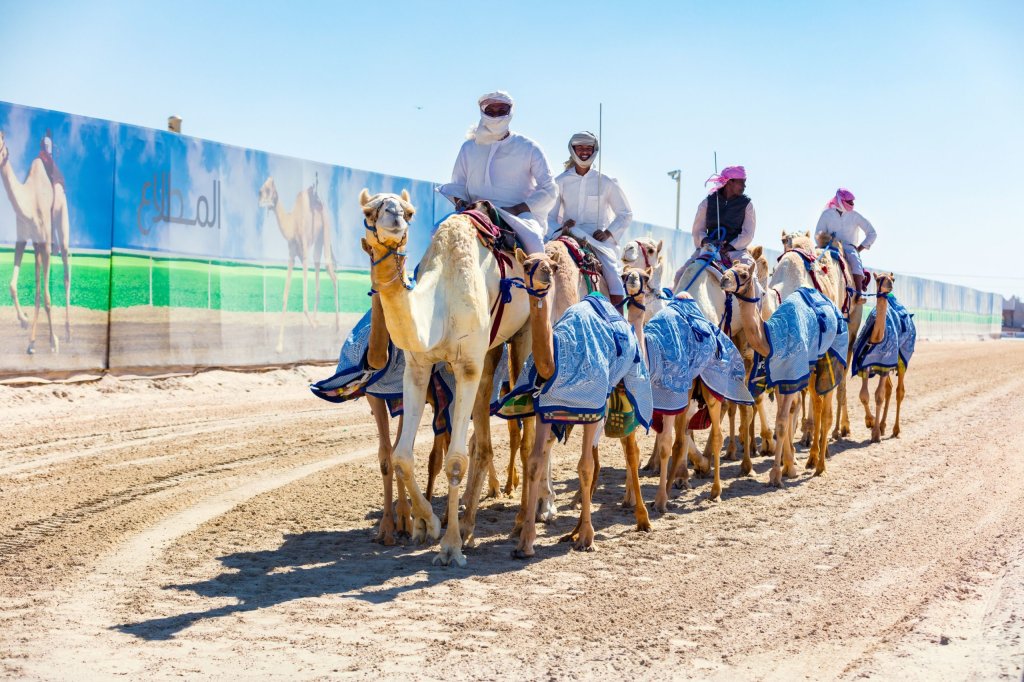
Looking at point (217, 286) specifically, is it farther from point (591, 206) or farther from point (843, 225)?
point (843, 225)

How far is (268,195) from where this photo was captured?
19828 mm

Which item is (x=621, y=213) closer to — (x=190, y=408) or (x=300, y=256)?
(x=190, y=408)

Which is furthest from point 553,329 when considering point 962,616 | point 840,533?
point 962,616

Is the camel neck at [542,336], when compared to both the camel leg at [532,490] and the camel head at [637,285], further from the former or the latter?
the camel head at [637,285]

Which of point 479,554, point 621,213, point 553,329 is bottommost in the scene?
point 479,554

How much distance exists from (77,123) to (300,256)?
5.32m

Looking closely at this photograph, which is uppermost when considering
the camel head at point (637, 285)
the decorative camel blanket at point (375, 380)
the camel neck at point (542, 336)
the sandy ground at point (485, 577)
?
the camel head at point (637, 285)

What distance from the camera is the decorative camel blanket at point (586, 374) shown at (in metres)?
7.61

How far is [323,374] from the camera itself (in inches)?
794

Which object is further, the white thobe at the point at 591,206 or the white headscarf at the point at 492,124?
the white thobe at the point at 591,206

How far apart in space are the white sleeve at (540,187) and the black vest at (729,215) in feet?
11.5

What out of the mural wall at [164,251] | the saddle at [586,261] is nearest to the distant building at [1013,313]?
the mural wall at [164,251]

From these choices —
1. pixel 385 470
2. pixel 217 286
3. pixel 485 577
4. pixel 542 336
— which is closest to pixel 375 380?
pixel 385 470

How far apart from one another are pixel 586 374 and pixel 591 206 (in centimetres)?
319
